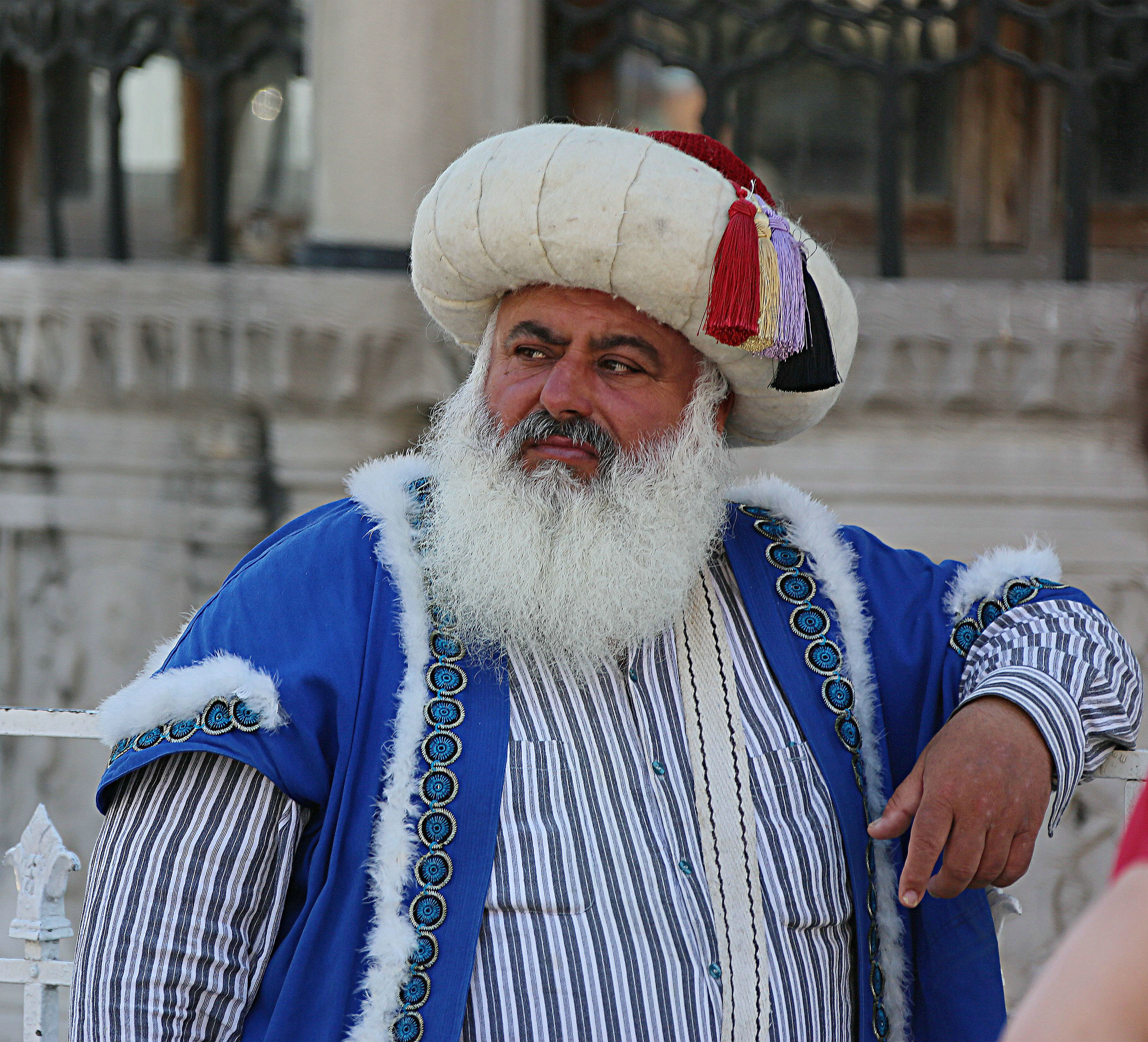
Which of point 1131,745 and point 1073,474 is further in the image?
point 1073,474

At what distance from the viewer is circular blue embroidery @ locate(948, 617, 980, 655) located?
192 centimetres

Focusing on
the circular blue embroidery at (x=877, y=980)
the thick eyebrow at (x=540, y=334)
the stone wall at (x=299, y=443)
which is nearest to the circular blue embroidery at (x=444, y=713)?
the thick eyebrow at (x=540, y=334)

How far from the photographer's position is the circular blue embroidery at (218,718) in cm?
155

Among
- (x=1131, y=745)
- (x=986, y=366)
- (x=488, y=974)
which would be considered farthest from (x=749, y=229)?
(x=986, y=366)

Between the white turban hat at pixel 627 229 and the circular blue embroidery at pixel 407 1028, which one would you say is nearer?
the circular blue embroidery at pixel 407 1028

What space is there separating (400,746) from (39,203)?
129 inches

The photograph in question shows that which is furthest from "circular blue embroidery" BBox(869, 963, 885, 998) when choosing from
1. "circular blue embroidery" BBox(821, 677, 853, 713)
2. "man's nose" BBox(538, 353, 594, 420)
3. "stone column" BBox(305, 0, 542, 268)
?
"stone column" BBox(305, 0, 542, 268)

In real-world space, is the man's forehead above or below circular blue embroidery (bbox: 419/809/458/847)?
above

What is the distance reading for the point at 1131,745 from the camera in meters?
1.87

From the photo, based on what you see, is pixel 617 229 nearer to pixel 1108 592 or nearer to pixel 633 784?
pixel 633 784

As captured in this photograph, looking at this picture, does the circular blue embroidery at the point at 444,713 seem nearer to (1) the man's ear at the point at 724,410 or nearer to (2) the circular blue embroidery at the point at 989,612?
(1) the man's ear at the point at 724,410

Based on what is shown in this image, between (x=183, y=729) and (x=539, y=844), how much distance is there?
19.3 inches

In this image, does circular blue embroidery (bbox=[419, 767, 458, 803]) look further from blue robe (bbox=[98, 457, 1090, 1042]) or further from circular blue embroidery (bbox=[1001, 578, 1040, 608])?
circular blue embroidery (bbox=[1001, 578, 1040, 608])

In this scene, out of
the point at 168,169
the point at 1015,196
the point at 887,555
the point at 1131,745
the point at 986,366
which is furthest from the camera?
the point at 168,169
